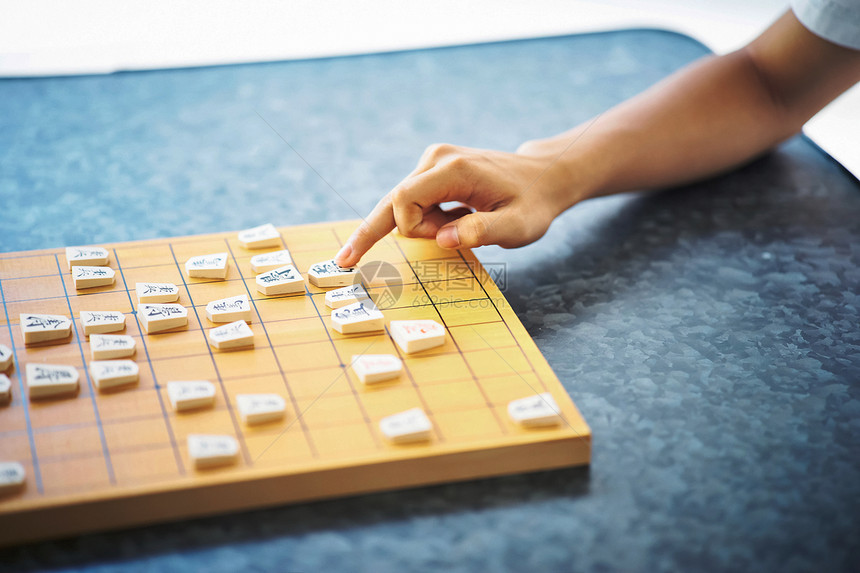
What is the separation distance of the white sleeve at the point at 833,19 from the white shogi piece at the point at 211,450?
927 millimetres

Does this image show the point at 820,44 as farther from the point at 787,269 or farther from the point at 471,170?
the point at 471,170

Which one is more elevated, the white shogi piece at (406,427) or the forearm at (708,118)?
the forearm at (708,118)

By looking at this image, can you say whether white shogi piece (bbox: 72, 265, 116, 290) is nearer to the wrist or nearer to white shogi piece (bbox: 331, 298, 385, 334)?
white shogi piece (bbox: 331, 298, 385, 334)

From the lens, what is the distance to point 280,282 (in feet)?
3.13

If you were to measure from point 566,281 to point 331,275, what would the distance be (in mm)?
299

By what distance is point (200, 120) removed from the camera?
142 cm

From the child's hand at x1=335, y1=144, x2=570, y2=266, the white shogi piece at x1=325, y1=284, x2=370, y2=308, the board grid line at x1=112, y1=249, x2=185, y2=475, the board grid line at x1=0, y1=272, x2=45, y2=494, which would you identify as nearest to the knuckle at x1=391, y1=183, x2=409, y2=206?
the child's hand at x1=335, y1=144, x2=570, y2=266

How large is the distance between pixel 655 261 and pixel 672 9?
210 centimetres

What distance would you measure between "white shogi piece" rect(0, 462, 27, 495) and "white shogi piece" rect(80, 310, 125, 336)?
211 mm

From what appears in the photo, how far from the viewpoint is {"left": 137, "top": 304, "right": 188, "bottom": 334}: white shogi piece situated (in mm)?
870

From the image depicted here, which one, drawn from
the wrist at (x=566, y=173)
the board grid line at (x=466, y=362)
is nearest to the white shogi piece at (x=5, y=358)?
the board grid line at (x=466, y=362)

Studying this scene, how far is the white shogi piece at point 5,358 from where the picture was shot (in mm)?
798

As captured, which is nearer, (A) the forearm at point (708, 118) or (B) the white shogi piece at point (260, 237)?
(B) the white shogi piece at point (260, 237)

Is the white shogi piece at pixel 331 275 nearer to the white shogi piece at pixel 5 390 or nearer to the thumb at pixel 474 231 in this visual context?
the thumb at pixel 474 231
